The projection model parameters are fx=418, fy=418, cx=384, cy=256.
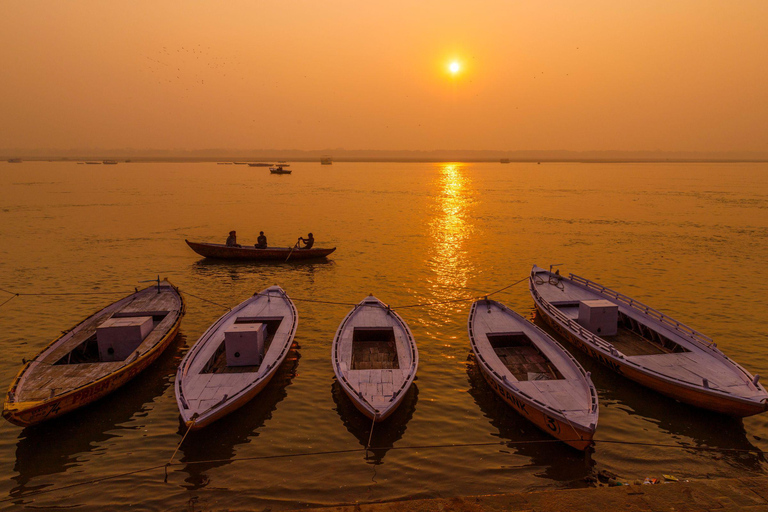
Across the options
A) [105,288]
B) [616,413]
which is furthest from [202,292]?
[616,413]

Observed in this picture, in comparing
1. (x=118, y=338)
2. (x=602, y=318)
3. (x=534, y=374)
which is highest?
(x=602, y=318)

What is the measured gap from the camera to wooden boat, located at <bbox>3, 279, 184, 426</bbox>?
38.8 feet

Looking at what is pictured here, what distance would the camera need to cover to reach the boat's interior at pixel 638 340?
1609 centimetres

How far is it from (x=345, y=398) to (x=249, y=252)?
21445 mm

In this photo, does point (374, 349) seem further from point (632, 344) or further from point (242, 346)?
point (632, 344)

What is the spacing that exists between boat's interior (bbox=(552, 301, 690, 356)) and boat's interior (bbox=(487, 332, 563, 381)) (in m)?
3.46

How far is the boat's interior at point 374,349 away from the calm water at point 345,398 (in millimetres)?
1350

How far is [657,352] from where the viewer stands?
16.1 meters

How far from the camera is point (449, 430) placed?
13016 millimetres

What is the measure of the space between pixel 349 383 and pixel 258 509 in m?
4.17

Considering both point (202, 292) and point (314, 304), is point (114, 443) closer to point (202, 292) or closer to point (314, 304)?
point (314, 304)

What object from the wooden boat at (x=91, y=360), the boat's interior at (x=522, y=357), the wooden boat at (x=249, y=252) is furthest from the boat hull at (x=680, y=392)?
the wooden boat at (x=249, y=252)

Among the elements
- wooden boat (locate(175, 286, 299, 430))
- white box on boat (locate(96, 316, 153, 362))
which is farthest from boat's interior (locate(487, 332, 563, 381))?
white box on boat (locate(96, 316, 153, 362))

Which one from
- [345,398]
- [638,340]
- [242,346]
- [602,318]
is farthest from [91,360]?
[638,340]
